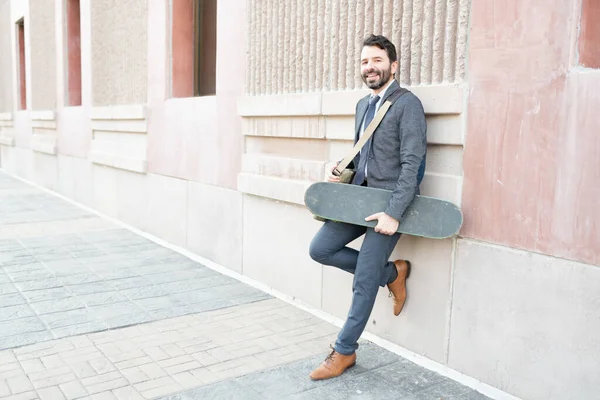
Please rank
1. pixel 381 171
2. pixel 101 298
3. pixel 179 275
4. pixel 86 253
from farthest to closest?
pixel 86 253 < pixel 179 275 < pixel 101 298 < pixel 381 171

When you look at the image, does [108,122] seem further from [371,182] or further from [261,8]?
[371,182]

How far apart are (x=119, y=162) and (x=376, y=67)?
6.07 metres

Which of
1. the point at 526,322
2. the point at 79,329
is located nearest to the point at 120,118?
the point at 79,329

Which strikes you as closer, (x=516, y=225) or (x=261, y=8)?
(x=516, y=225)

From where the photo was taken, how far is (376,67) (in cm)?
357

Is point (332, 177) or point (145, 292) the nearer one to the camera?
point (332, 177)

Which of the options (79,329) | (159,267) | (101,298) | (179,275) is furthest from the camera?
(159,267)

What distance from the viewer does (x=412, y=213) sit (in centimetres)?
353

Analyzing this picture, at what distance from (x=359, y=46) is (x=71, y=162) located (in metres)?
8.45

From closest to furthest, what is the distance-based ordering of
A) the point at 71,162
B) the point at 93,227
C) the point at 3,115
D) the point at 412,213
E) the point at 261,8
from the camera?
the point at 412,213 < the point at 261,8 < the point at 93,227 < the point at 71,162 < the point at 3,115

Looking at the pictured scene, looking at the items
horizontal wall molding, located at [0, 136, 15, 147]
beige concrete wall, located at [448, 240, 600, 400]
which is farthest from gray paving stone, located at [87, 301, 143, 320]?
horizontal wall molding, located at [0, 136, 15, 147]

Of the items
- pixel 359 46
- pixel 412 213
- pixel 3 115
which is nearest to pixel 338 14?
pixel 359 46

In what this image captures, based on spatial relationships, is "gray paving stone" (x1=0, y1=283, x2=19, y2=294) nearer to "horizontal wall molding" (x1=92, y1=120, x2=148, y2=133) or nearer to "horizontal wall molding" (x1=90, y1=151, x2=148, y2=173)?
"horizontal wall molding" (x1=90, y1=151, x2=148, y2=173)

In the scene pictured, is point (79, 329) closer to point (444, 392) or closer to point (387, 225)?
point (387, 225)
